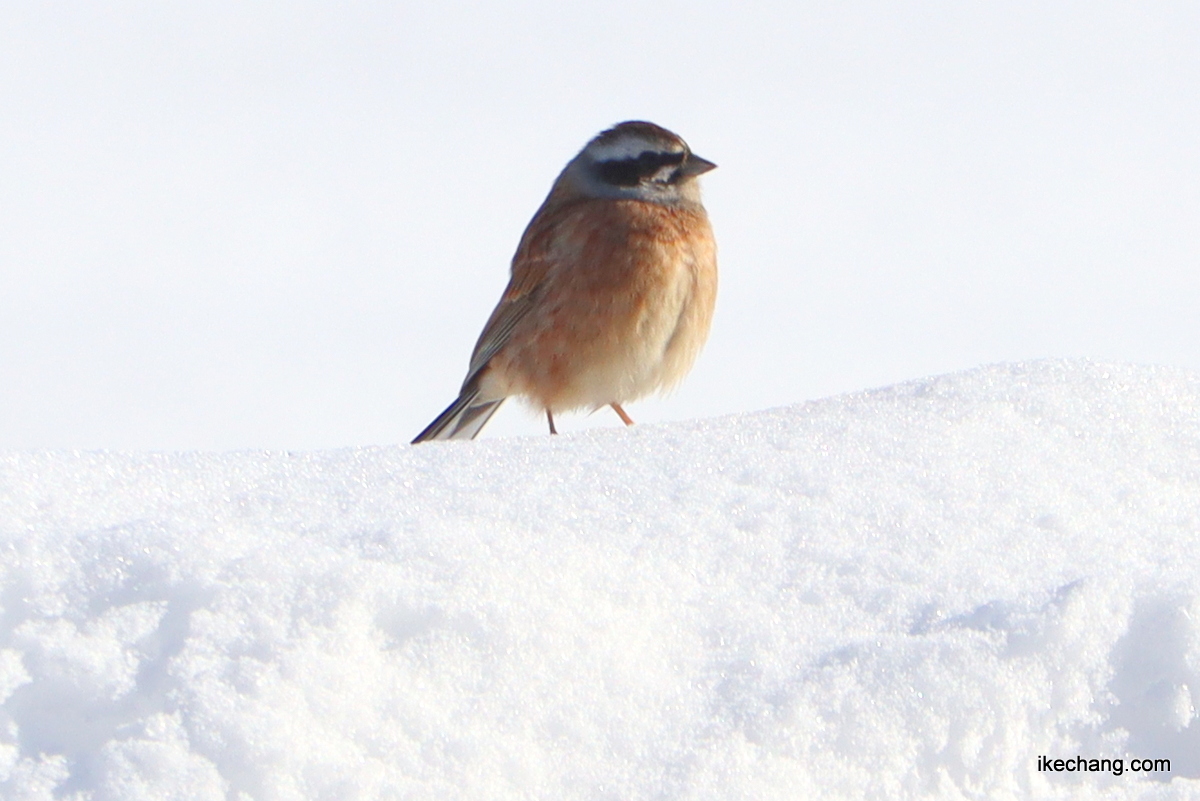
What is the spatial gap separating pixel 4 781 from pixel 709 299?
14.1ft

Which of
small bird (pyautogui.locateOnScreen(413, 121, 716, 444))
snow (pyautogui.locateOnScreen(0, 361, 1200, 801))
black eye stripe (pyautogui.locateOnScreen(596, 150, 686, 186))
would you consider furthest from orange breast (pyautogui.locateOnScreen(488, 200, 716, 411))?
snow (pyautogui.locateOnScreen(0, 361, 1200, 801))

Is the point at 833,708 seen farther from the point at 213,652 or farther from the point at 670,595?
the point at 213,652

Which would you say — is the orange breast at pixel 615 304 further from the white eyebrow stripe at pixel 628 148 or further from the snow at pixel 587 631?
the snow at pixel 587 631

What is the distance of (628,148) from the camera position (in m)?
6.43

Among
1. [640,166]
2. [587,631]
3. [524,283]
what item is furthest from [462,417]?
[587,631]

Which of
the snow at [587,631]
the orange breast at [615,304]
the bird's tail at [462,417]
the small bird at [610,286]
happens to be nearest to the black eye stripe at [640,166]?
the small bird at [610,286]

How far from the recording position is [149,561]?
8.61 feet

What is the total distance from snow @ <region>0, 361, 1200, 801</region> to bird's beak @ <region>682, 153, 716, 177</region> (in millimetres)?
3192

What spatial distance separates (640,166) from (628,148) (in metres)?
0.14

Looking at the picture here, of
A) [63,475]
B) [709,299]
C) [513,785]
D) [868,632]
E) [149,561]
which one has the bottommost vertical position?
[513,785]

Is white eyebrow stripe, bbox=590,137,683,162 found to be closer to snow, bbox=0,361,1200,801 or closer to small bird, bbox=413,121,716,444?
small bird, bbox=413,121,716,444

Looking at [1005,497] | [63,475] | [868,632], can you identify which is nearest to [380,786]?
[868,632]

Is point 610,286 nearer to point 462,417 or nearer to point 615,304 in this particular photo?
point 615,304

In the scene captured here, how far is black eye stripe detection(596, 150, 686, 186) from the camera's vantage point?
20.7ft
